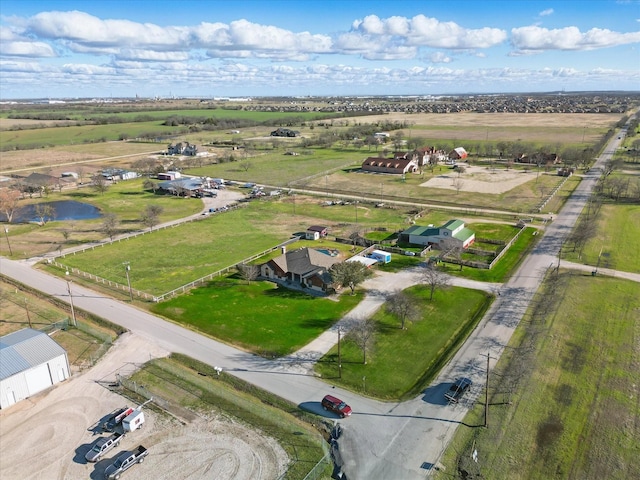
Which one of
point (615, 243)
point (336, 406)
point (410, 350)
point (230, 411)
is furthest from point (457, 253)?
point (230, 411)

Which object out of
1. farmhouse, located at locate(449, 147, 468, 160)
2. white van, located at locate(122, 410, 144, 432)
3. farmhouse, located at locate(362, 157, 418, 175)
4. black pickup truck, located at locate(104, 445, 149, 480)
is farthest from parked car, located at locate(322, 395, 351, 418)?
farmhouse, located at locate(449, 147, 468, 160)

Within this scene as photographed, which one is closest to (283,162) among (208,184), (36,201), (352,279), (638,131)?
(208,184)

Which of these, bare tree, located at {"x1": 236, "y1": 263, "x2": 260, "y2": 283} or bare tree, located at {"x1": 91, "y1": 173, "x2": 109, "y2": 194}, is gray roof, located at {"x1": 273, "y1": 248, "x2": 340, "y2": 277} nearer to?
bare tree, located at {"x1": 236, "y1": 263, "x2": 260, "y2": 283}

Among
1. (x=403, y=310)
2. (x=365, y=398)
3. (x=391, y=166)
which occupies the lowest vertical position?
(x=365, y=398)

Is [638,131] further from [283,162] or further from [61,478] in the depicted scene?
[61,478]

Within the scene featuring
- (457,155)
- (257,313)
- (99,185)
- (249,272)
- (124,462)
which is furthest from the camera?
(457,155)

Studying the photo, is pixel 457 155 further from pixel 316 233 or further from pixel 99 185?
pixel 99 185

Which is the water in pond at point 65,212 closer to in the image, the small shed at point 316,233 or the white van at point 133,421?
the small shed at point 316,233
